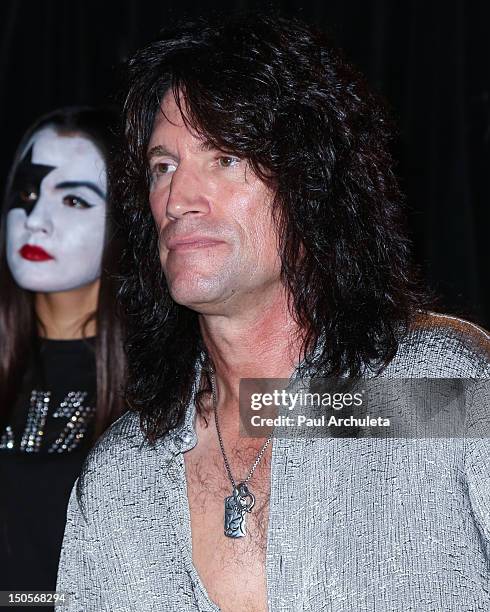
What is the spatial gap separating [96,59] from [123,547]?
62.6 inches

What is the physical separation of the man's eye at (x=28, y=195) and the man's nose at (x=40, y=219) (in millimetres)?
26

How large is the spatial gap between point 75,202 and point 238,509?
3.66ft

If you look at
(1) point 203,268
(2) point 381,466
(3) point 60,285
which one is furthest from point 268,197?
(3) point 60,285

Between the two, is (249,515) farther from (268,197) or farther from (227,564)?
(268,197)

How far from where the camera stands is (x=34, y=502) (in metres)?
2.20

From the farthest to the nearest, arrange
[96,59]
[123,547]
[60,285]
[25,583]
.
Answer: [96,59] → [60,285] → [25,583] → [123,547]

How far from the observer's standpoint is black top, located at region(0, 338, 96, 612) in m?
2.15

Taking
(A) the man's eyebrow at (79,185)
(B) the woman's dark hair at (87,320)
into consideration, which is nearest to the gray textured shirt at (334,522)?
(B) the woman's dark hair at (87,320)

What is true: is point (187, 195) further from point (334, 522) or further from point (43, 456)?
point (43, 456)

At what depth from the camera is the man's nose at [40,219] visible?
240 centimetres

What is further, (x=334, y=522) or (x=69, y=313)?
(x=69, y=313)

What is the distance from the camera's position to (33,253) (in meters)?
2.40

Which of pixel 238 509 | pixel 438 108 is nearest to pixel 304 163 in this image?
pixel 238 509

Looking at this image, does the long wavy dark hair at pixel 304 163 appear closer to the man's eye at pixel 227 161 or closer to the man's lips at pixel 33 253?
the man's eye at pixel 227 161
